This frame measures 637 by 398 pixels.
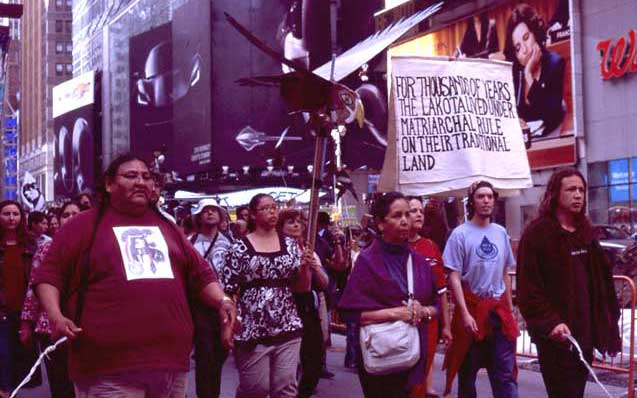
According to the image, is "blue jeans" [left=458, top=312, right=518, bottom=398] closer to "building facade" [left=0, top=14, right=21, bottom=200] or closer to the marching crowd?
the marching crowd

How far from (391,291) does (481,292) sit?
2.16 metres

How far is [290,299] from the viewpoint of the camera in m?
A: 7.07

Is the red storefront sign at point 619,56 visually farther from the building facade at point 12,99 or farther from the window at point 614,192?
the building facade at point 12,99

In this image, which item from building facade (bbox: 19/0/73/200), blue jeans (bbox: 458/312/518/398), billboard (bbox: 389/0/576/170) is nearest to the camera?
blue jeans (bbox: 458/312/518/398)

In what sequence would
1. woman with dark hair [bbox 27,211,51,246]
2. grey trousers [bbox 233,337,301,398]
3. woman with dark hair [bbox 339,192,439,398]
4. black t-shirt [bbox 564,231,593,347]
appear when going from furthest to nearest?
1. woman with dark hair [bbox 27,211,51,246]
2. grey trousers [bbox 233,337,301,398]
3. woman with dark hair [bbox 339,192,439,398]
4. black t-shirt [bbox 564,231,593,347]

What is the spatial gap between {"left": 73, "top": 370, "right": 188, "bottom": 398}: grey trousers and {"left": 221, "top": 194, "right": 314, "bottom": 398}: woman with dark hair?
2029 mm

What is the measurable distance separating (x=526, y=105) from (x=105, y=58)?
207 feet

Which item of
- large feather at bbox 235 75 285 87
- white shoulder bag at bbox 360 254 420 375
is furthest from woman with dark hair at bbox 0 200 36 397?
white shoulder bag at bbox 360 254 420 375

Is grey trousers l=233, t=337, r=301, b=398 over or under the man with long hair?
under

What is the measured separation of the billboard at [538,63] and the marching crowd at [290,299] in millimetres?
26237

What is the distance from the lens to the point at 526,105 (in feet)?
117

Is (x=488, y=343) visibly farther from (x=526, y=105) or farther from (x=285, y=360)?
(x=526, y=105)

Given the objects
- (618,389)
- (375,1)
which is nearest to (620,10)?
(618,389)

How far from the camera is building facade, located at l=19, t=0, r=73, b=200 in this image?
135 meters
